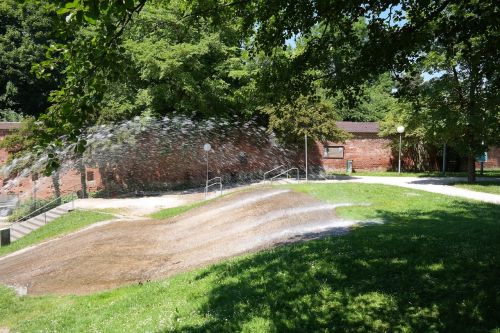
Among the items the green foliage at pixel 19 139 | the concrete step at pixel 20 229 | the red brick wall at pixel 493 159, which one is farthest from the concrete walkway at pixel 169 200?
the red brick wall at pixel 493 159

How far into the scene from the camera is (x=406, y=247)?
7.26 metres

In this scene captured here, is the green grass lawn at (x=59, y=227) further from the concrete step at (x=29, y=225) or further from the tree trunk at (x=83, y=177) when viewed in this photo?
the tree trunk at (x=83, y=177)

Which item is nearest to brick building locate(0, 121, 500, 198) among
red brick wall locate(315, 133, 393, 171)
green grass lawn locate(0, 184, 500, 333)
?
red brick wall locate(315, 133, 393, 171)

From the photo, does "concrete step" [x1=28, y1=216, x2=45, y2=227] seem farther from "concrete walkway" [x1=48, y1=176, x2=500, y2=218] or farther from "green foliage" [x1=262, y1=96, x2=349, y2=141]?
"green foliage" [x1=262, y1=96, x2=349, y2=141]

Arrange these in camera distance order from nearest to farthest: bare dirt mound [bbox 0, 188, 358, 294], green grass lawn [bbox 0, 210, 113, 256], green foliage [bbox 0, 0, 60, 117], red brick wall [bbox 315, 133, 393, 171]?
bare dirt mound [bbox 0, 188, 358, 294] < green grass lawn [bbox 0, 210, 113, 256] < red brick wall [bbox 315, 133, 393, 171] < green foliage [bbox 0, 0, 60, 117]

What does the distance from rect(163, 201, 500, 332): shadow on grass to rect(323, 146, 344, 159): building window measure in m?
21.9

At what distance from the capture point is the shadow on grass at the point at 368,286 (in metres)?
4.88

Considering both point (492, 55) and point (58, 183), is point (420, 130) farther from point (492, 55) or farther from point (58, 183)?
point (58, 183)

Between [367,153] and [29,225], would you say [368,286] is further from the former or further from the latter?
[367,153]

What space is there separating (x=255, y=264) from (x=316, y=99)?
10.4 ft

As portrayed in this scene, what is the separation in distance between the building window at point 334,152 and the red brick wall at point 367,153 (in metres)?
0.26

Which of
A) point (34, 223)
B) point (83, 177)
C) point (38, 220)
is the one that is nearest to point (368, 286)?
point (34, 223)

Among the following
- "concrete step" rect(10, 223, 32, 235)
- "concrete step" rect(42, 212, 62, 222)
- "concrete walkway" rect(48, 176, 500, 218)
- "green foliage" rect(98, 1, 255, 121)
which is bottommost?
"concrete step" rect(10, 223, 32, 235)

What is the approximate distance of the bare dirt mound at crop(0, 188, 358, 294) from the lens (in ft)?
33.4
